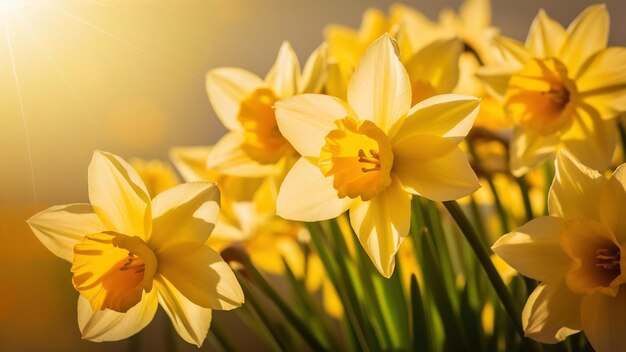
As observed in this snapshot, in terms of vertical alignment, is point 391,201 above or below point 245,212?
above

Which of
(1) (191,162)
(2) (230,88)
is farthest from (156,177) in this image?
(2) (230,88)

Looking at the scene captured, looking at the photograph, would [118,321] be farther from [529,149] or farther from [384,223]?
[529,149]

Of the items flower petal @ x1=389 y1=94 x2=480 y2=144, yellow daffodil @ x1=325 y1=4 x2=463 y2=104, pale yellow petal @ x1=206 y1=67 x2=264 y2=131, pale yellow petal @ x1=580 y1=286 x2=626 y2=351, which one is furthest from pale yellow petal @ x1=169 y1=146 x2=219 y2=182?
pale yellow petal @ x1=580 y1=286 x2=626 y2=351

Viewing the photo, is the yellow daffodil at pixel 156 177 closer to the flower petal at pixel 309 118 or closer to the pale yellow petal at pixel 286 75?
the pale yellow petal at pixel 286 75

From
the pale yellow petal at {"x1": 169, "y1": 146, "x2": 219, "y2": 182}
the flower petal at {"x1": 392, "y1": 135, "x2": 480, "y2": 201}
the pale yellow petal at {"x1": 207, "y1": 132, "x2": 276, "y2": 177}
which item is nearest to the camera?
the flower petal at {"x1": 392, "y1": 135, "x2": 480, "y2": 201}

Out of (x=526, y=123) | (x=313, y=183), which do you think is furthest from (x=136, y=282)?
(x=526, y=123)

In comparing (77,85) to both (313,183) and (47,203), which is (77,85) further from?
(313,183)

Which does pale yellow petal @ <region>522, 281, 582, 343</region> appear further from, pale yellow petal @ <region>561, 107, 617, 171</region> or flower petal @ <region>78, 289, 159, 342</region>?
flower petal @ <region>78, 289, 159, 342</region>
